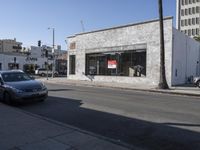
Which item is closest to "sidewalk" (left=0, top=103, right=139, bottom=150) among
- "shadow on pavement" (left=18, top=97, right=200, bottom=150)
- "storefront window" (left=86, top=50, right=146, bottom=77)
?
"shadow on pavement" (left=18, top=97, right=200, bottom=150)

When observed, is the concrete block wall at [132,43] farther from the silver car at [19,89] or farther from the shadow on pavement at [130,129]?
the shadow on pavement at [130,129]

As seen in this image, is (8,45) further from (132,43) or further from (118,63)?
(132,43)

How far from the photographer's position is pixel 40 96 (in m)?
12.8

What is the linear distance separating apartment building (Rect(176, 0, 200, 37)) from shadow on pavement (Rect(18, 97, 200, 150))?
90745 mm

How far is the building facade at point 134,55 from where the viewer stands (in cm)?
2567

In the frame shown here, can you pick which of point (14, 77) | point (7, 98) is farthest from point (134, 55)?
point (7, 98)

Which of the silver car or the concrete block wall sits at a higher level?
the concrete block wall

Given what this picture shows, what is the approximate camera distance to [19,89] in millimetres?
12203

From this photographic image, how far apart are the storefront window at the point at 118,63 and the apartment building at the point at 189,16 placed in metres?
70.4

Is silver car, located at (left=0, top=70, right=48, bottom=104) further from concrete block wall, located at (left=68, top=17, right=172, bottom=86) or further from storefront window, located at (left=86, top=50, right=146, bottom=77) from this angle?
storefront window, located at (left=86, top=50, right=146, bottom=77)

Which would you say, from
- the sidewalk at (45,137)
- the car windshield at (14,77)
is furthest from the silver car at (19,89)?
the sidewalk at (45,137)

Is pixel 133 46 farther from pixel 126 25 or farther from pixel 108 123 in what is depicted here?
pixel 108 123

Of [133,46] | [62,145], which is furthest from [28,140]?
[133,46]

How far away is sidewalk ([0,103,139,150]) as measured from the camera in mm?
5836
